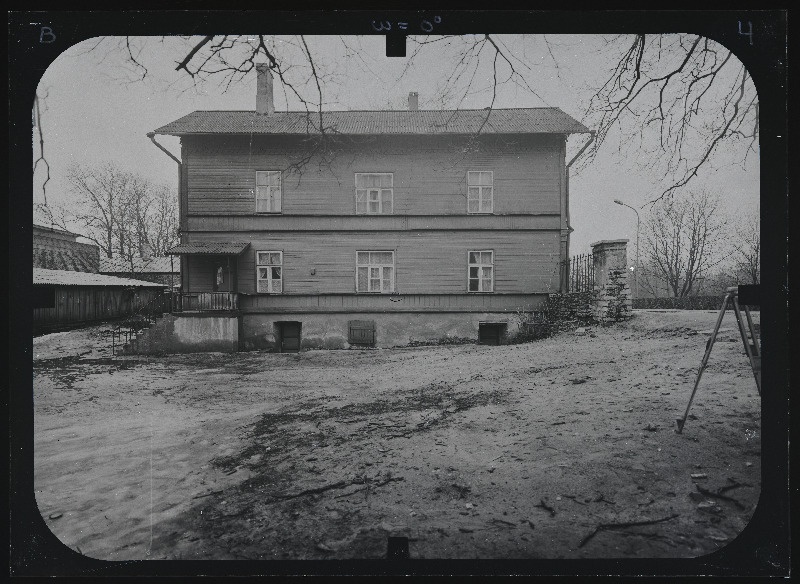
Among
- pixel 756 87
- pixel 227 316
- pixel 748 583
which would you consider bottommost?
pixel 748 583

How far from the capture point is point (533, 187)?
228 inches

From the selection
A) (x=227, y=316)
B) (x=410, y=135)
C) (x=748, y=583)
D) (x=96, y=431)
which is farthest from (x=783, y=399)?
(x=96, y=431)

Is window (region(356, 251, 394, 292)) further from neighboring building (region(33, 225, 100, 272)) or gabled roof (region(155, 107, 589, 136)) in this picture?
neighboring building (region(33, 225, 100, 272))

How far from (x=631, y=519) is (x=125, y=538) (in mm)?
3248

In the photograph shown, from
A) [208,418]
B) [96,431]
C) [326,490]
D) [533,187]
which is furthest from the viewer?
[533,187]

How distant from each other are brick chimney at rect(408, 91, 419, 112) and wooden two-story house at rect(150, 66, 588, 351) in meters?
0.03

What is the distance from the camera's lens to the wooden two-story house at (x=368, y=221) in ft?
11.0

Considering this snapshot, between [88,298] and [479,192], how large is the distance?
18.0 feet

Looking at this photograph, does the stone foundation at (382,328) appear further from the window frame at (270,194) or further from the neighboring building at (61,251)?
the neighboring building at (61,251)

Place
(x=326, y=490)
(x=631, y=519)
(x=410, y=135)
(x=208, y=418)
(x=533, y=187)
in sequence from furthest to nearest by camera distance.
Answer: (x=533, y=187), (x=410, y=135), (x=208, y=418), (x=326, y=490), (x=631, y=519)

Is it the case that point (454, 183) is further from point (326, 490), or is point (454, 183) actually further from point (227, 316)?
point (326, 490)

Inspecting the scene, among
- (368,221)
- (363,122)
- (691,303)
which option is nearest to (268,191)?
(363,122)

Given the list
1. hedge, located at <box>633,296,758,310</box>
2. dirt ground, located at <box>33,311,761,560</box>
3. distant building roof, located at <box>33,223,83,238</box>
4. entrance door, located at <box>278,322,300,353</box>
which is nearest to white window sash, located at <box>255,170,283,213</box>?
distant building roof, located at <box>33,223,83,238</box>

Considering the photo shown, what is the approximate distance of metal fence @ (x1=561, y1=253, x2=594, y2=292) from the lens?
5.49 meters
